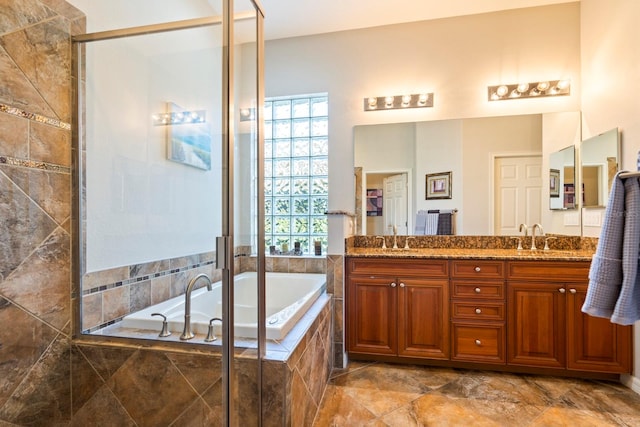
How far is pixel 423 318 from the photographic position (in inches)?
92.9

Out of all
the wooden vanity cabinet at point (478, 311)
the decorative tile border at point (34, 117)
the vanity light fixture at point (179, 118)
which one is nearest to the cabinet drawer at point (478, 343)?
the wooden vanity cabinet at point (478, 311)

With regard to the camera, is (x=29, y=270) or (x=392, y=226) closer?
(x=29, y=270)

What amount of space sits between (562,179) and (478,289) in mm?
1217

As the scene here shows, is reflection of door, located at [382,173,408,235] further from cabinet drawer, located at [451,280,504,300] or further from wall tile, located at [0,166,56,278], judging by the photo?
wall tile, located at [0,166,56,278]

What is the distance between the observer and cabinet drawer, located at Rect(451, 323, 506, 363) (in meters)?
2.26

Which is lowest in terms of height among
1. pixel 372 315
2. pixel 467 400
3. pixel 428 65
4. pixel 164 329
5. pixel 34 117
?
pixel 467 400

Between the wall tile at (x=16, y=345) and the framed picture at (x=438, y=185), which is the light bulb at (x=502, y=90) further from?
the wall tile at (x=16, y=345)

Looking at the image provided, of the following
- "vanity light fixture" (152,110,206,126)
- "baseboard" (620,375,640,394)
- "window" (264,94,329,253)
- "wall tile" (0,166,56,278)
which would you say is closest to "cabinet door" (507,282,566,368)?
"baseboard" (620,375,640,394)

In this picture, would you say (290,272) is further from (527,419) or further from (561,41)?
(561,41)

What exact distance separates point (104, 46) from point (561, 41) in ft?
10.8

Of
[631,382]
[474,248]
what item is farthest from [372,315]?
[631,382]

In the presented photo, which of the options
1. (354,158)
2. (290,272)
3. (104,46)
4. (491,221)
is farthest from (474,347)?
(104,46)

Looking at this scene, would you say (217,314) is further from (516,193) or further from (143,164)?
(516,193)

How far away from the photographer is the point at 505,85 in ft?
8.59
